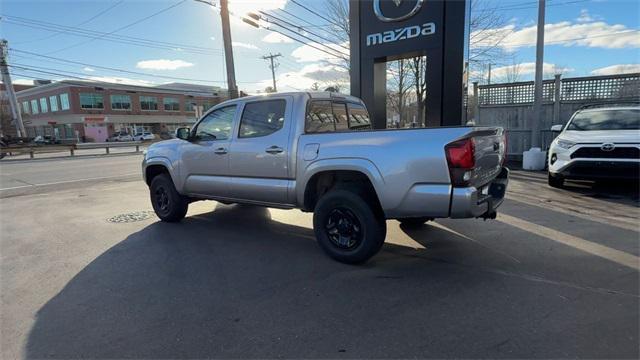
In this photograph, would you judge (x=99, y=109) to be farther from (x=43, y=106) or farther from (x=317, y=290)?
(x=317, y=290)

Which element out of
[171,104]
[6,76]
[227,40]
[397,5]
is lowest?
[397,5]

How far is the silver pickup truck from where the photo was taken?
349 cm

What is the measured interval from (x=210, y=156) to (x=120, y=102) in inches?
2324

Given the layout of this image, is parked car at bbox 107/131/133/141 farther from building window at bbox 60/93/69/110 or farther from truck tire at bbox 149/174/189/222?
truck tire at bbox 149/174/189/222

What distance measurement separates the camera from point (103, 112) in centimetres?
5400

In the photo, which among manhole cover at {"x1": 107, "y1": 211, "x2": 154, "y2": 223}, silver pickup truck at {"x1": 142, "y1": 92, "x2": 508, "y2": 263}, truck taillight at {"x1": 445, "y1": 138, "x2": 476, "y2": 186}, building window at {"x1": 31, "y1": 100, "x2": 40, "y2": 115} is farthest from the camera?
building window at {"x1": 31, "y1": 100, "x2": 40, "y2": 115}

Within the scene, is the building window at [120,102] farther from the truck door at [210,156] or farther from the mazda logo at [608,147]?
the mazda logo at [608,147]

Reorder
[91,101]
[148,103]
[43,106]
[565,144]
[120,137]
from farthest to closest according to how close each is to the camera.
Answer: [148,103]
[43,106]
[91,101]
[120,137]
[565,144]

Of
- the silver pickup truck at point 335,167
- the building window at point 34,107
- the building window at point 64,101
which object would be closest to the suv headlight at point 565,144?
the silver pickup truck at point 335,167

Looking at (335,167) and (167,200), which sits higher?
(335,167)

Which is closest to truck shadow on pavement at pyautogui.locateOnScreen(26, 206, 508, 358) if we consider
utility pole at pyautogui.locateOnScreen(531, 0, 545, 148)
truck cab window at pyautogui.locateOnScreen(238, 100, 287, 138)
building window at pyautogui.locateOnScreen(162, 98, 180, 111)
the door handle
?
the door handle

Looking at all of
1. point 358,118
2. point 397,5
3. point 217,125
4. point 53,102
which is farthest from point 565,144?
point 53,102

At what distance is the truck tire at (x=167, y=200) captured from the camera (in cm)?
608

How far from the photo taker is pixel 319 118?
4801 millimetres
